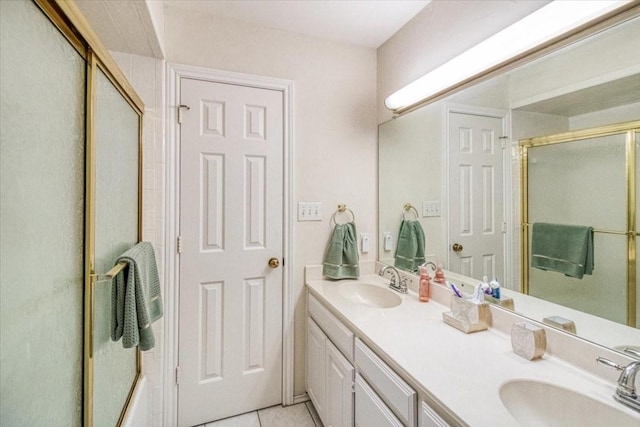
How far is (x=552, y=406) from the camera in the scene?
0.81 m

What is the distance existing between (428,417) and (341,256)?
3.60 ft

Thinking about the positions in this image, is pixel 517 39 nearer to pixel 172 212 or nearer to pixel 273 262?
pixel 273 262

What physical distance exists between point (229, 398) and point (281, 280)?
28.9 inches

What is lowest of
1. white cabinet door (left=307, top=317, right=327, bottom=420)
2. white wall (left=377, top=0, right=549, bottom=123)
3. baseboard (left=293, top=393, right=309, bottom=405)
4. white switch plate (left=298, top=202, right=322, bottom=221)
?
baseboard (left=293, top=393, right=309, bottom=405)

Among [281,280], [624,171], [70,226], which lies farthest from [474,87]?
[70,226]

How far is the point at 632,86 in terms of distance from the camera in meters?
0.83

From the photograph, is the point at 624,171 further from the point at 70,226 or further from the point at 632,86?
the point at 70,226

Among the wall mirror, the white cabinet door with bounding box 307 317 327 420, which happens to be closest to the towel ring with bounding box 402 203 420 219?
the wall mirror

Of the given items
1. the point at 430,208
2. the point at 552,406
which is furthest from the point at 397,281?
the point at 552,406

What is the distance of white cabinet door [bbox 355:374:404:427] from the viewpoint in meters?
0.97

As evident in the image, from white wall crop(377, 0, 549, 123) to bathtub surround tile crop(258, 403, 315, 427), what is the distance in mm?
1897

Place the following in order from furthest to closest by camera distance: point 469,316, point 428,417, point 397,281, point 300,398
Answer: point 300,398 < point 397,281 < point 469,316 < point 428,417

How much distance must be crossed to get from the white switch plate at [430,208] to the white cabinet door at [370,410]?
2.98 feet

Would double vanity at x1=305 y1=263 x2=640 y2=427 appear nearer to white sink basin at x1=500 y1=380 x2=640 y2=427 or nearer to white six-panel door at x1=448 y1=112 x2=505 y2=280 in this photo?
white sink basin at x1=500 y1=380 x2=640 y2=427
